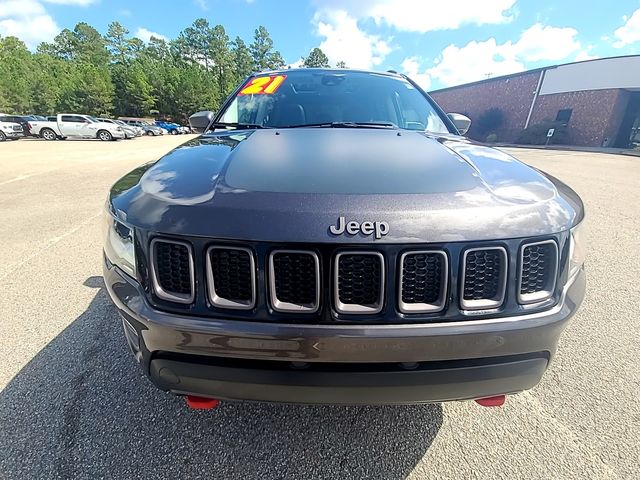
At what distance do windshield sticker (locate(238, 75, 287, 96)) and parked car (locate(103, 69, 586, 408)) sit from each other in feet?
5.74

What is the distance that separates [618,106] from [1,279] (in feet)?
150

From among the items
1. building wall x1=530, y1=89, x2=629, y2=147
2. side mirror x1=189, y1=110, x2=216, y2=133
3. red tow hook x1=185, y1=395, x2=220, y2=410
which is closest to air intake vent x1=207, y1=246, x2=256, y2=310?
red tow hook x1=185, y1=395, x2=220, y2=410

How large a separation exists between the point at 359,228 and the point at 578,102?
150 ft

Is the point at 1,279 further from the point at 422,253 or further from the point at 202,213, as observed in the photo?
the point at 422,253

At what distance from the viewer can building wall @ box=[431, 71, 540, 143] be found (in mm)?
41656

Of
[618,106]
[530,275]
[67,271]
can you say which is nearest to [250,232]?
[530,275]

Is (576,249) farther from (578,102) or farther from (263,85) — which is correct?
(578,102)

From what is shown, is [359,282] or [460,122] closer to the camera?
[359,282]

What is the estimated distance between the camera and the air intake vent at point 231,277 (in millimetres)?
1213

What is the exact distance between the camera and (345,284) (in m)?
1.22

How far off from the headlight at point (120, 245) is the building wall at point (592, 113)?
146 feet

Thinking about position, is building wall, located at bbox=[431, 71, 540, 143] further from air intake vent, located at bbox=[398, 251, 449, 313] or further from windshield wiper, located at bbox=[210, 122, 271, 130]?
air intake vent, located at bbox=[398, 251, 449, 313]

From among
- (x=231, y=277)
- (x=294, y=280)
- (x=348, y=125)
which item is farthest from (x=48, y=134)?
(x=294, y=280)

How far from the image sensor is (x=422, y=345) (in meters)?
1.22
